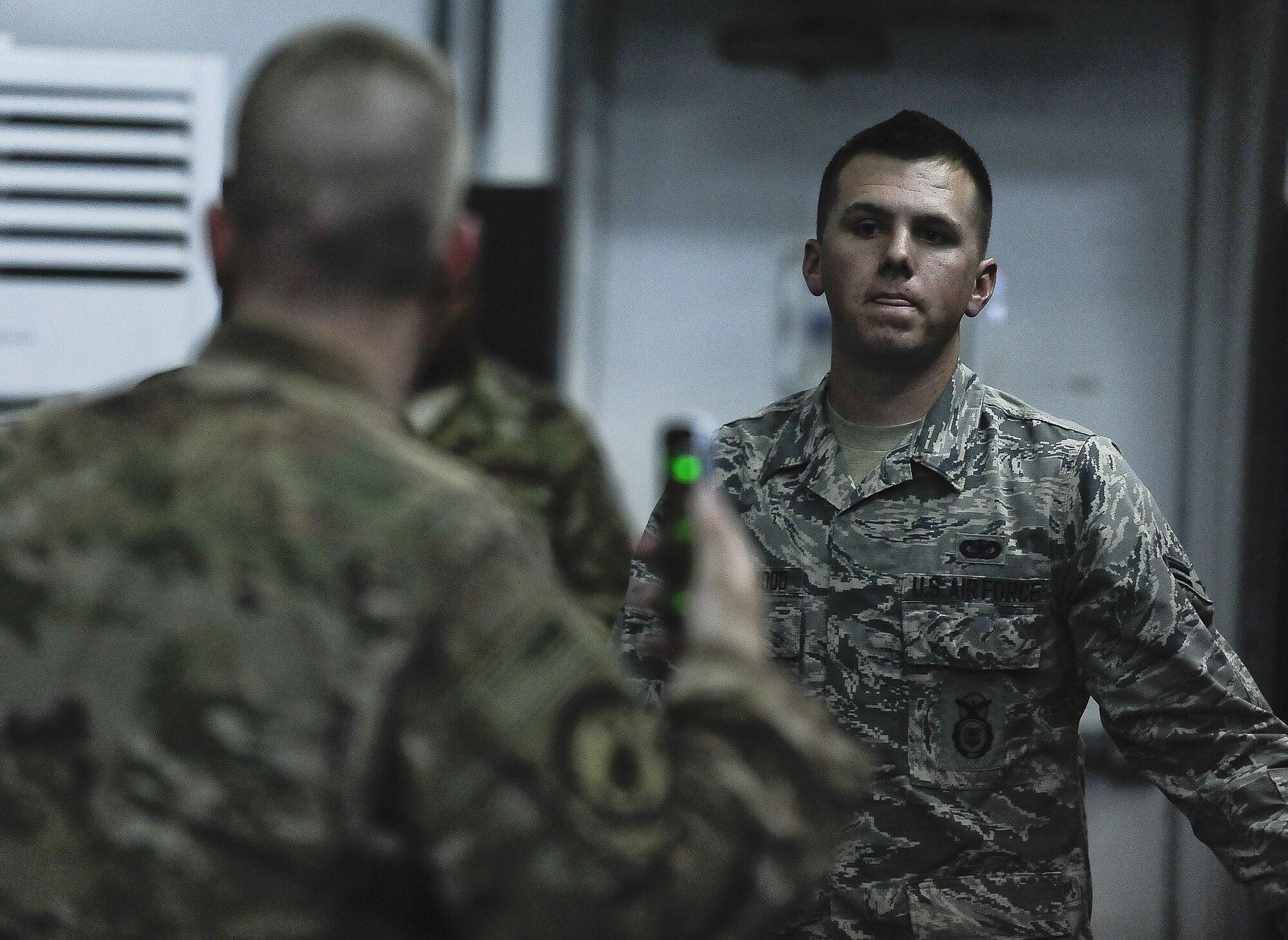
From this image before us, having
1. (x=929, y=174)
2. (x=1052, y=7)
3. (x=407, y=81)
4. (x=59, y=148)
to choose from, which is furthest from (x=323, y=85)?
(x=1052, y=7)

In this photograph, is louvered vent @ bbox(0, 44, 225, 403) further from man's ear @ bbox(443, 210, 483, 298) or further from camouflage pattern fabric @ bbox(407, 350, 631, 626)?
man's ear @ bbox(443, 210, 483, 298)

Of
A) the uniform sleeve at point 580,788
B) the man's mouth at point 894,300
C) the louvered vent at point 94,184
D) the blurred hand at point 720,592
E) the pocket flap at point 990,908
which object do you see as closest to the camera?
the uniform sleeve at point 580,788

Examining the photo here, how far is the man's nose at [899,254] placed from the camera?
5.27 feet

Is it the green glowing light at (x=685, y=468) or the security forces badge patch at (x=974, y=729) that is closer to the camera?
the green glowing light at (x=685, y=468)

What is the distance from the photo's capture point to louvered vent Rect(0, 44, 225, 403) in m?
1.95

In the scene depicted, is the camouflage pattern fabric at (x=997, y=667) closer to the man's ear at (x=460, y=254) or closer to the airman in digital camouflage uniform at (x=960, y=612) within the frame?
the airman in digital camouflage uniform at (x=960, y=612)

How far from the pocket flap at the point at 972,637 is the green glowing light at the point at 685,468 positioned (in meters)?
0.75

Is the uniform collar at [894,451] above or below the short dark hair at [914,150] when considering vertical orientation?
below

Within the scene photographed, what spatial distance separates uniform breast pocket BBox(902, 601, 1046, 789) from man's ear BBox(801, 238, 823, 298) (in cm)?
44

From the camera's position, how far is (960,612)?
1565mm

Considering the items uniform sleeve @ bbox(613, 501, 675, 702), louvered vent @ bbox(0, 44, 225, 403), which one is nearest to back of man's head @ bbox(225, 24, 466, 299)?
uniform sleeve @ bbox(613, 501, 675, 702)

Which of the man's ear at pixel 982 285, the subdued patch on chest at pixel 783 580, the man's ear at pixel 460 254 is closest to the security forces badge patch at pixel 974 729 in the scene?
the subdued patch on chest at pixel 783 580

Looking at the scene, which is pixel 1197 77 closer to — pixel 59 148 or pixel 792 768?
pixel 59 148

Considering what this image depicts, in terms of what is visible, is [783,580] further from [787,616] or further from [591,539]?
[591,539]
